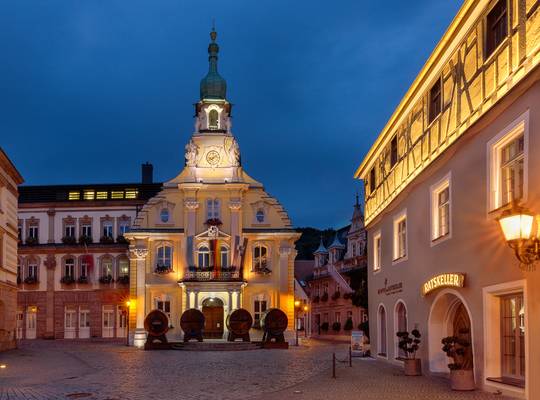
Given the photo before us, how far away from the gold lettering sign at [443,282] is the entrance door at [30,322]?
143 ft

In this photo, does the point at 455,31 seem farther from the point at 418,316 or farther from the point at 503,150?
the point at 418,316

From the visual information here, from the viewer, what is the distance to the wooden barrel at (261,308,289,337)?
42969 millimetres

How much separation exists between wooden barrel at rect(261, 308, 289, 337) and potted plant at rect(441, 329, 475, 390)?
25.3 metres

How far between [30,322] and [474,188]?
47.8 metres

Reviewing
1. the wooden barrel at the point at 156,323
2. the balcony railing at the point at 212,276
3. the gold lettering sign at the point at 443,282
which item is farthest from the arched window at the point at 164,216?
the gold lettering sign at the point at 443,282

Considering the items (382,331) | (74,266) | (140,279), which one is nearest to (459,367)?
(382,331)

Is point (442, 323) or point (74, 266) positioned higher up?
point (74, 266)

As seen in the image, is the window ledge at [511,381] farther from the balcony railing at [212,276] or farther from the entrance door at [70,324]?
the entrance door at [70,324]

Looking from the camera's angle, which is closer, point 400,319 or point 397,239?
point 400,319

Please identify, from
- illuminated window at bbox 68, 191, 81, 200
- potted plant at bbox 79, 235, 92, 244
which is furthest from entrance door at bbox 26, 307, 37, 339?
illuminated window at bbox 68, 191, 81, 200

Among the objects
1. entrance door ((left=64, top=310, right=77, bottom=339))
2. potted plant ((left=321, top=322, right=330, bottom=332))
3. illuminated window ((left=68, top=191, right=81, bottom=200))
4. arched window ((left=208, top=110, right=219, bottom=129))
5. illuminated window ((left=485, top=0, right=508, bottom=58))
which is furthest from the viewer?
potted plant ((left=321, top=322, right=330, bottom=332))

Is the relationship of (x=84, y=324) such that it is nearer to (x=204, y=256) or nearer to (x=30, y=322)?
(x=30, y=322)

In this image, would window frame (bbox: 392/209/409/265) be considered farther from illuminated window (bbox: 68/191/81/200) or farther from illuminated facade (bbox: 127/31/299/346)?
illuminated window (bbox: 68/191/81/200)

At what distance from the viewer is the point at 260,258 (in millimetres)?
50406
